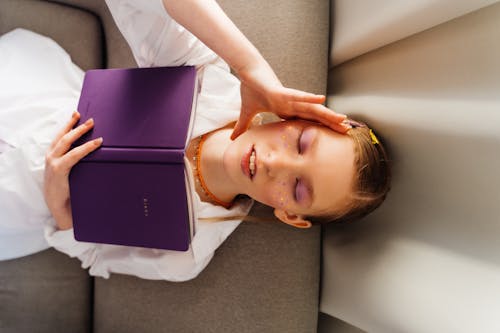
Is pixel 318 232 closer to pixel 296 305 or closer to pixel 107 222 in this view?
pixel 296 305

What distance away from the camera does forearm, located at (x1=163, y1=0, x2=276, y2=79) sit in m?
0.79

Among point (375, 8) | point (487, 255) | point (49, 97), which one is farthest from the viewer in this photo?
point (49, 97)

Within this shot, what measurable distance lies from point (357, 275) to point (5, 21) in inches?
53.7

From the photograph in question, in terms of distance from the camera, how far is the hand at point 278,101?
2.38 feet

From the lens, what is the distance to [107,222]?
916 mm

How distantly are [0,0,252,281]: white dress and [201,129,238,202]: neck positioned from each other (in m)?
0.04

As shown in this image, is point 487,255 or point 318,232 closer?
point 487,255

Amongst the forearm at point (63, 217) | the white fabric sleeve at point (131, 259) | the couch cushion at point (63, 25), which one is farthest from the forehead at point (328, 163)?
the couch cushion at point (63, 25)

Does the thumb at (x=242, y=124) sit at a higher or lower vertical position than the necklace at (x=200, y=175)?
higher

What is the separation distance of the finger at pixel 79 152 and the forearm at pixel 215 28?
1.19 feet

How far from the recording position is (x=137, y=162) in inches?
33.4

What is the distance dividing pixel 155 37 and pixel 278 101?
17.1 inches

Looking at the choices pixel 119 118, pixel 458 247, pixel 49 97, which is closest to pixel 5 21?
pixel 49 97

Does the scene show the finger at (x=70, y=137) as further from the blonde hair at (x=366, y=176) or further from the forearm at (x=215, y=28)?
the blonde hair at (x=366, y=176)
